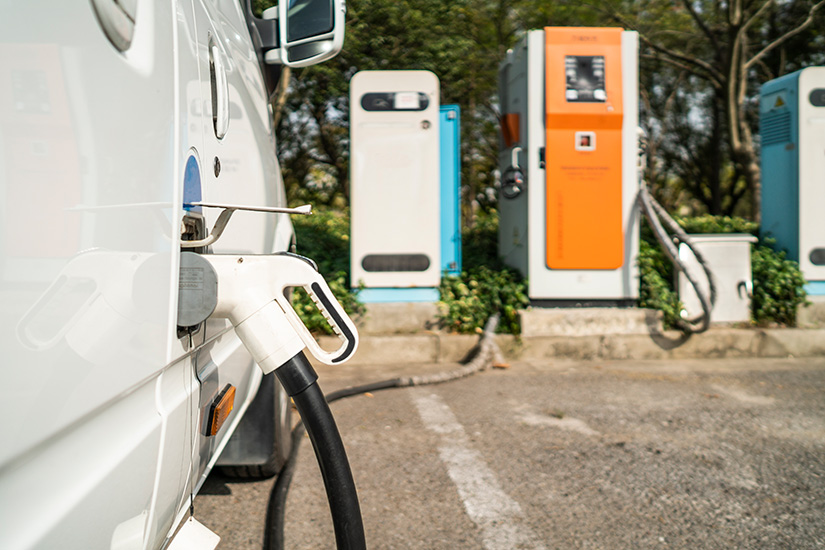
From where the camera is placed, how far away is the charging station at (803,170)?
6195mm

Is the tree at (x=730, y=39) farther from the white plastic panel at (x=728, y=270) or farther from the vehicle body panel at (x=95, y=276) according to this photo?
the vehicle body panel at (x=95, y=276)

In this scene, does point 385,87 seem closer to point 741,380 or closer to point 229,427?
point 741,380

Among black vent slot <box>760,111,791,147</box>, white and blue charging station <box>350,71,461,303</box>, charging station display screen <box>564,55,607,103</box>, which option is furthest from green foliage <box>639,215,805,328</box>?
white and blue charging station <box>350,71,461,303</box>

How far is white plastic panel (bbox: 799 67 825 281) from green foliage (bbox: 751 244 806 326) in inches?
15.3

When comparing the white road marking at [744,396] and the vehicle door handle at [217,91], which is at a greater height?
the vehicle door handle at [217,91]

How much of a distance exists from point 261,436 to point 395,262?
10.1 ft

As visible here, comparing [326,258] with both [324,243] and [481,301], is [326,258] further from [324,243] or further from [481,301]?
[481,301]

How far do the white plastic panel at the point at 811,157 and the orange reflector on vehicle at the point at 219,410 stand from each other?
20.1 ft

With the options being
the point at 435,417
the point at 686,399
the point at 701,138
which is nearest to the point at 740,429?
the point at 686,399

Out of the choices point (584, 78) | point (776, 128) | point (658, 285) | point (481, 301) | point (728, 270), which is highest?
point (584, 78)

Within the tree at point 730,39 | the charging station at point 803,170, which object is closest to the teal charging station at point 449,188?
the charging station at point 803,170

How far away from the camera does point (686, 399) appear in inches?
175

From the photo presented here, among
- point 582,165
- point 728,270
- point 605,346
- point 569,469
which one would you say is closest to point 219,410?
point 569,469

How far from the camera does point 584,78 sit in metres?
5.85
